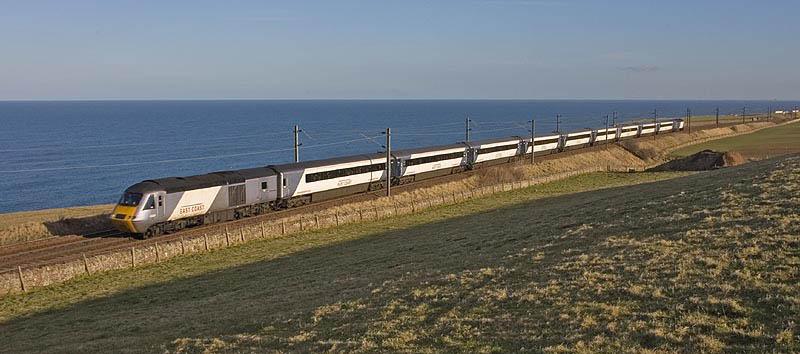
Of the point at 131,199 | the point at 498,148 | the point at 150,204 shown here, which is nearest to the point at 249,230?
the point at 150,204

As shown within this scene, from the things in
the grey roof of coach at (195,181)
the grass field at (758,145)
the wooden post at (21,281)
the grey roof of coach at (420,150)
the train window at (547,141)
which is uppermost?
the grey roof of coach at (420,150)

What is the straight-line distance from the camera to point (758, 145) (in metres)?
84.6

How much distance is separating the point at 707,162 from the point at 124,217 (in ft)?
164

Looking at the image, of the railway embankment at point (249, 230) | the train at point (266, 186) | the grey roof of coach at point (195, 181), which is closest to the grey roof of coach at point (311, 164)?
the train at point (266, 186)

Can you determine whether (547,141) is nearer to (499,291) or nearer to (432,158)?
(432,158)

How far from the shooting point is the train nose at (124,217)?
3025 cm

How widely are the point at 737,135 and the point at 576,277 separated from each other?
104 meters

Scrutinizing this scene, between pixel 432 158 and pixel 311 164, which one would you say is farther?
pixel 432 158

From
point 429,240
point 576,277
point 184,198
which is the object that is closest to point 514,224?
point 429,240

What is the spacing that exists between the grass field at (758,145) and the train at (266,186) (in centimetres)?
3362

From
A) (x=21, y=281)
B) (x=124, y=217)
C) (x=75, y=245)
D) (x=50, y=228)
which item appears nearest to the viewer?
(x=21, y=281)

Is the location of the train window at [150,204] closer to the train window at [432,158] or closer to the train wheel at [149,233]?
the train wheel at [149,233]

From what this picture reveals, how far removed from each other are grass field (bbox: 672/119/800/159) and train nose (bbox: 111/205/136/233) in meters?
63.0

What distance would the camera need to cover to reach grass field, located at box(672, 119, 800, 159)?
74.7 metres
